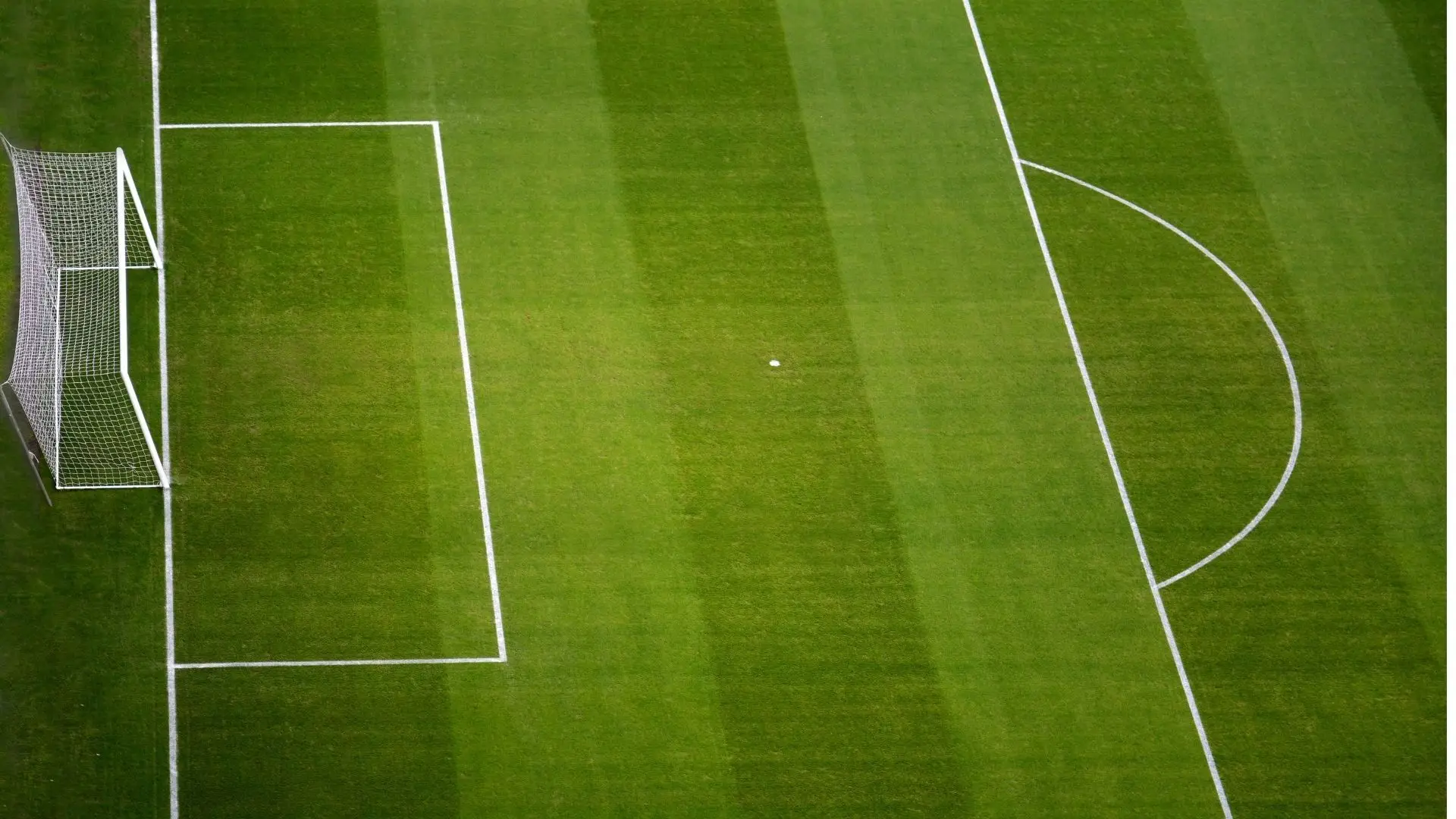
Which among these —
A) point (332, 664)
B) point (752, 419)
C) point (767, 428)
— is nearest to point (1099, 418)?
point (767, 428)

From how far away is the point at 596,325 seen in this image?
55.5ft

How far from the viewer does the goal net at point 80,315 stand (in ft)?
50.7

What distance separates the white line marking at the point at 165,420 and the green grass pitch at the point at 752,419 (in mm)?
60

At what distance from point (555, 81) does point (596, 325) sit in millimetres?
3790

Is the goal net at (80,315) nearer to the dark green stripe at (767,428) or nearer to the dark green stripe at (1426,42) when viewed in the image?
the dark green stripe at (767,428)

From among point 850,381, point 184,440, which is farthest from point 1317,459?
point 184,440

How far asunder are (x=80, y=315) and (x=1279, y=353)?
1233 centimetres

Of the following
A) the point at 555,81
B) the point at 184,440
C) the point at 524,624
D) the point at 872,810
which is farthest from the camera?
the point at 555,81

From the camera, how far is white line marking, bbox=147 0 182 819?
13.7 metres

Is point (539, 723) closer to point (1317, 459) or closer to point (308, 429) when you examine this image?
point (308, 429)

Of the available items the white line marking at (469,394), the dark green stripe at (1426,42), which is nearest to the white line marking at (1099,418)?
the dark green stripe at (1426,42)

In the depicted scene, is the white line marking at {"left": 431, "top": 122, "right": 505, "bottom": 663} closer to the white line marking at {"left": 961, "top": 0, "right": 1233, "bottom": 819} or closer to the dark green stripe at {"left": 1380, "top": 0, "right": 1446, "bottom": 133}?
the white line marking at {"left": 961, "top": 0, "right": 1233, "bottom": 819}

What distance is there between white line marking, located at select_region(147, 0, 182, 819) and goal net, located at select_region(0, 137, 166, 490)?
15cm

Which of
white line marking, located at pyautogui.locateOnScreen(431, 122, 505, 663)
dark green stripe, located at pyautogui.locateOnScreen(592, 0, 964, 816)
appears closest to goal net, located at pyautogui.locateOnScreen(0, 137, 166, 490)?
white line marking, located at pyautogui.locateOnScreen(431, 122, 505, 663)
